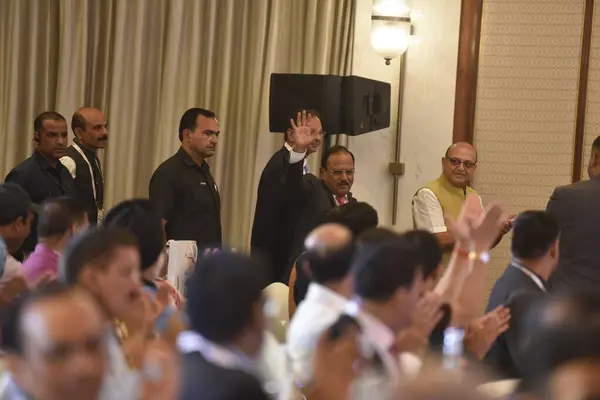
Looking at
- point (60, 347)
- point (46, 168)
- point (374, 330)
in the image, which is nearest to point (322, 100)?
point (46, 168)

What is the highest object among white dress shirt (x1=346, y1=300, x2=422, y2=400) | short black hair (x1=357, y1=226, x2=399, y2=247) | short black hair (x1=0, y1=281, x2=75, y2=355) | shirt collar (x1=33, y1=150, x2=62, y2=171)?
shirt collar (x1=33, y1=150, x2=62, y2=171)

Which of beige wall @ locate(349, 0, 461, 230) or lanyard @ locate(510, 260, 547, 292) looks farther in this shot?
beige wall @ locate(349, 0, 461, 230)

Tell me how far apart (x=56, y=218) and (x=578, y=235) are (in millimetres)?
2201

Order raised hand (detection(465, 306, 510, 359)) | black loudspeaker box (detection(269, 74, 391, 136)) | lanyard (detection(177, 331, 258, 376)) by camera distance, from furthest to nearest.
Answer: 1. black loudspeaker box (detection(269, 74, 391, 136))
2. raised hand (detection(465, 306, 510, 359))
3. lanyard (detection(177, 331, 258, 376))

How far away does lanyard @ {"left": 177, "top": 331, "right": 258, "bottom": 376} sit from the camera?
79.4 inches

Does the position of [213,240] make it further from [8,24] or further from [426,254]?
[426,254]

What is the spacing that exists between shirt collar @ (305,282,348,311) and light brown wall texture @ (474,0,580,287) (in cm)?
470

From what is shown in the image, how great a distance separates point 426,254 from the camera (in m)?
3.09

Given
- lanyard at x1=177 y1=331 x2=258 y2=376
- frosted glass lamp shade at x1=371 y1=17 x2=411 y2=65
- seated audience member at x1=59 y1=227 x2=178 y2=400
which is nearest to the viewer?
lanyard at x1=177 y1=331 x2=258 y2=376

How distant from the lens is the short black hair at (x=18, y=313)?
1872 mm

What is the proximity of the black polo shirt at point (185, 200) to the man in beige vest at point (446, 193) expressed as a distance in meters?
1.35

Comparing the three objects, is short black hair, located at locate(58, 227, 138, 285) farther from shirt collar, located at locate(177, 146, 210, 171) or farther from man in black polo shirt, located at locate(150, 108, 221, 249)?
shirt collar, located at locate(177, 146, 210, 171)

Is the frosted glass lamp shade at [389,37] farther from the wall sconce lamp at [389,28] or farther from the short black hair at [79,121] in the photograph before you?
the short black hair at [79,121]

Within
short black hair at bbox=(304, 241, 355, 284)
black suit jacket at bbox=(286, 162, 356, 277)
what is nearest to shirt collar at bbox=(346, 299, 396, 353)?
short black hair at bbox=(304, 241, 355, 284)
